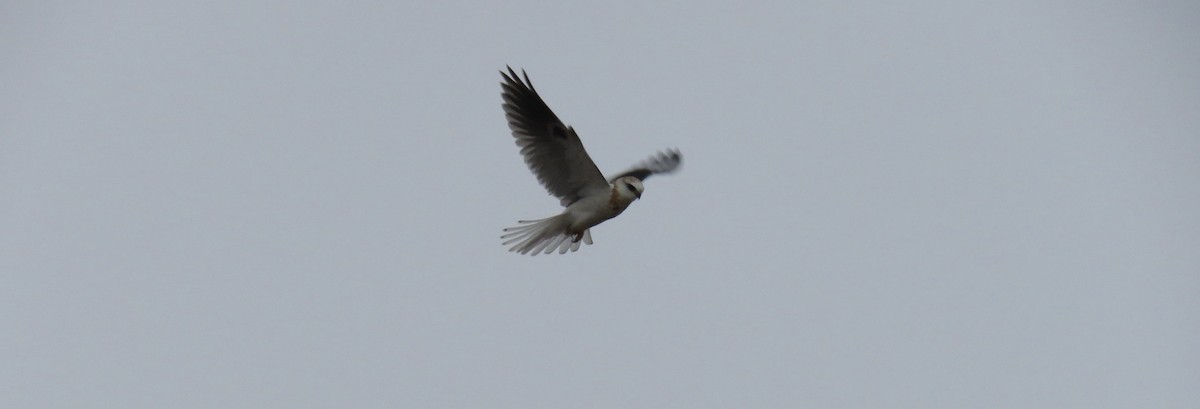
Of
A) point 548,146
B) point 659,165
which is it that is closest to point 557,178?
point 548,146

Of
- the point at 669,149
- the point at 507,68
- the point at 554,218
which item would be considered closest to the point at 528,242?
the point at 554,218

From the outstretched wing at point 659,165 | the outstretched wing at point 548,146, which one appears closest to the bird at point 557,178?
the outstretched wing at point 548,146

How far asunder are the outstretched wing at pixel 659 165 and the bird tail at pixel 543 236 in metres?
1.25

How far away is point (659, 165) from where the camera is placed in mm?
8648

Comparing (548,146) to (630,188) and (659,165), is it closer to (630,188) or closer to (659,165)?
(630,188)

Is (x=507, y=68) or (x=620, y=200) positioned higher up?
(x=507, y=68)

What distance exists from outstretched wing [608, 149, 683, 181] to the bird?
1226mm

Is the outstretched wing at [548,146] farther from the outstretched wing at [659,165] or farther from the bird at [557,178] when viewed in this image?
the outstretched wing at [659,165]

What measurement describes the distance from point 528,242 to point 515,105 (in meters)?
1.03

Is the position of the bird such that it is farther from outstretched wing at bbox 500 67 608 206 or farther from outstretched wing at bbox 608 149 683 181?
outstretched wing at bbox 608 149 683 181

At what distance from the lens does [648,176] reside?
8500mm

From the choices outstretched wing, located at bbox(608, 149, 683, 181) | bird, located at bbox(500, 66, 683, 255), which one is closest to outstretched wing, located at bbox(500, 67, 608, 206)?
bird, located at bbox(500, 66, 683, 255)

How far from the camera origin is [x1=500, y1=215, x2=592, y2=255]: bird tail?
718cm

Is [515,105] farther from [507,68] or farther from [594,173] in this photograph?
[594,173]
